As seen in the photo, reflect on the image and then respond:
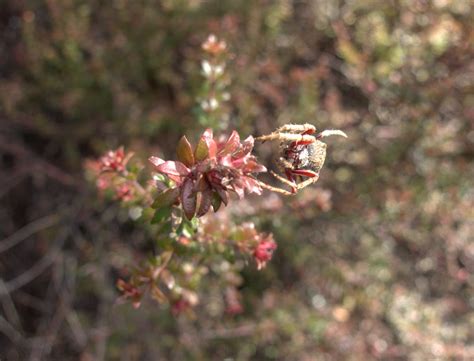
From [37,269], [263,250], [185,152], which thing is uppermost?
[185,152]

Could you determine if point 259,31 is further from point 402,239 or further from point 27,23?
point 402,239

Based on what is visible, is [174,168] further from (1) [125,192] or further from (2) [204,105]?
(2) [204,105]

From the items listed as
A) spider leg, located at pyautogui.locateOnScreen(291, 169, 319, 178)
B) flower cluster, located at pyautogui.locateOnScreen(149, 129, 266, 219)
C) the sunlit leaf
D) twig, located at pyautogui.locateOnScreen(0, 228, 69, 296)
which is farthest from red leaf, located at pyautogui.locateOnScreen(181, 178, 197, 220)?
twig, located at pyautogui.locateOnScreen(0, 228, 69, 296)

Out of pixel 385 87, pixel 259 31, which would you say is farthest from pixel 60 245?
pixel 385 87

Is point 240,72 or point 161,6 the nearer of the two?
point 240,72

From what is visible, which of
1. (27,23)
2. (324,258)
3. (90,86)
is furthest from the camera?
(324,258)

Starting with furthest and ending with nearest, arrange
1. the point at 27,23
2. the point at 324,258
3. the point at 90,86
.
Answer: the point at 324,258, the point at 90,86, the point at 27,23

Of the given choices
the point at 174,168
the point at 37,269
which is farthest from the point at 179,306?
the point at 37,269
